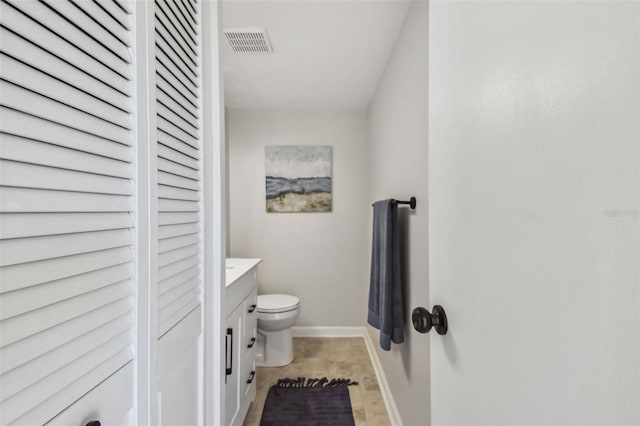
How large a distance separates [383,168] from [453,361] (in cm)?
187

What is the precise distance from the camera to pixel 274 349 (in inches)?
104

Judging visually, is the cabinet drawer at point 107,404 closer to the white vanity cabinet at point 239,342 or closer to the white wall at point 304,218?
the white vanity cabinet at point 239,342

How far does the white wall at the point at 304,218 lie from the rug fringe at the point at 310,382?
91cm

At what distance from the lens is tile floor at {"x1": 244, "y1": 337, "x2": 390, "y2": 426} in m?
2.02

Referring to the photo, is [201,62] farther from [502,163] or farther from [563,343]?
[563,343]

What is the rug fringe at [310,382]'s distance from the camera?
2.34 m

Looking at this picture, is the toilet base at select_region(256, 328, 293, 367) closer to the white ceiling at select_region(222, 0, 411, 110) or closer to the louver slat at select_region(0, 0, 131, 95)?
the white ceiling at select_region(222, 0, 411, 110)

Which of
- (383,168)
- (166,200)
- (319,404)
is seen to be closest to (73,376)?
(166,200)

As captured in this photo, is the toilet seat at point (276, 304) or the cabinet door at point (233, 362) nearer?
the cabinet door at point (233, 362)

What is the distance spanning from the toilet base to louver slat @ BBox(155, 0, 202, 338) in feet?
5.56

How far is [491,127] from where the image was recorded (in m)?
0.56

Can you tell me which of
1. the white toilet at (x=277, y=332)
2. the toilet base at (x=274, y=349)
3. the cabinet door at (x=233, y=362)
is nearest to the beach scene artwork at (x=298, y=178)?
the white toilet at (x=277, y=332)

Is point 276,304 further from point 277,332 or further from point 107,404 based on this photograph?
point 107,404

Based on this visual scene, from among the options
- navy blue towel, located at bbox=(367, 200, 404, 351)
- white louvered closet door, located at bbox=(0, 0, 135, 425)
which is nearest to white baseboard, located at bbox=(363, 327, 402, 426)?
navy blue towel, located at bbox=(367, 200, 404, 351)
